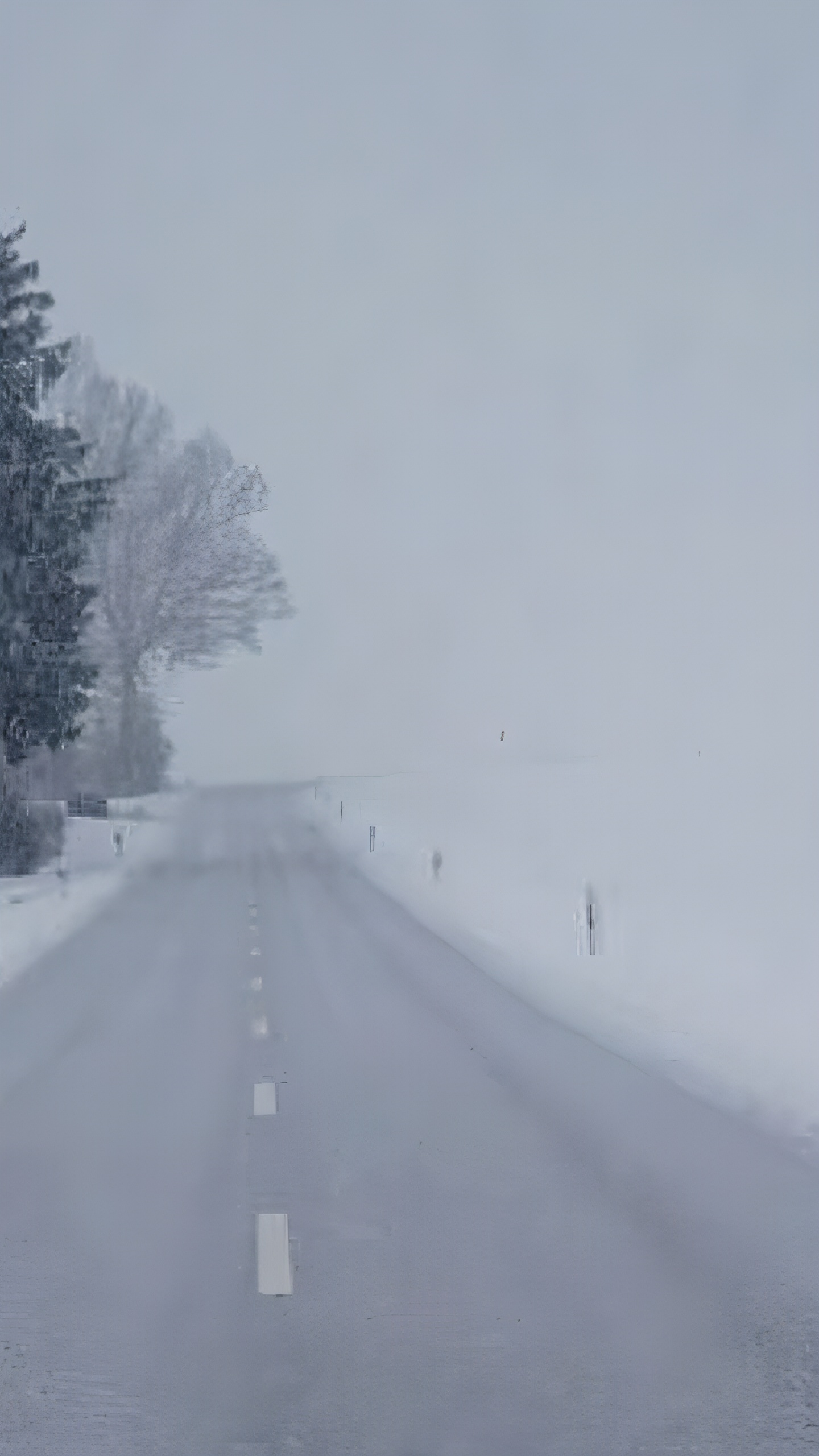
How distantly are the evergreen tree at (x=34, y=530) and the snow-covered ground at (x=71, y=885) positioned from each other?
8.32 ft

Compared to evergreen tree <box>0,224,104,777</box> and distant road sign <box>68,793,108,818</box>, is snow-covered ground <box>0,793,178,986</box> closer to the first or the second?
distant road sign <box>68,793,108,818</box>

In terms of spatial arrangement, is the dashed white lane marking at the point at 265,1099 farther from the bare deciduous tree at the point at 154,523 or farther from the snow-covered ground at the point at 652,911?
Answer: the bare deciduous tree at the point at 154,523

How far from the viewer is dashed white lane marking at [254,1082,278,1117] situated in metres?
7.91

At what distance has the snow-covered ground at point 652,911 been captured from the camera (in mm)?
9766

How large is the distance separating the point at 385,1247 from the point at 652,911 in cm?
1541

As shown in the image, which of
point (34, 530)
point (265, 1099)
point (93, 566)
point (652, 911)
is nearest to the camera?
point (265, 1099)

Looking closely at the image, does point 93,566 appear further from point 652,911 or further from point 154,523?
point 652,911

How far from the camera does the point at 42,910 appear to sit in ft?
64.0

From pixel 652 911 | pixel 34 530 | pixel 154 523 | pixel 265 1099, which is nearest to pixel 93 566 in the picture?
pixel 154 523

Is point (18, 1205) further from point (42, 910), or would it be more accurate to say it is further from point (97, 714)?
point (97, 714)

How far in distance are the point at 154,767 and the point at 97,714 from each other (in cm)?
493

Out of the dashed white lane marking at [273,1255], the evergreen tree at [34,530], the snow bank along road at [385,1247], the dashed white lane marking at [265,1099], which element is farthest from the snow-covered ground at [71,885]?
the dashed white lane marking at [273,1255]

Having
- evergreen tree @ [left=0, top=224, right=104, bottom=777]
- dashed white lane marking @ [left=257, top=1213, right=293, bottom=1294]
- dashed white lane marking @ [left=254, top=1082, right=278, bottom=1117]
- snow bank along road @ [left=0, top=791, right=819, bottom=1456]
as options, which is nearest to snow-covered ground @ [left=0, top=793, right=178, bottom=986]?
evergreen tree @ [left=0, top=224, right=104, bottom=777]

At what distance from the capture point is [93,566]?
3616 cm
